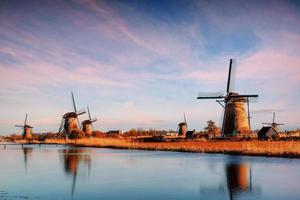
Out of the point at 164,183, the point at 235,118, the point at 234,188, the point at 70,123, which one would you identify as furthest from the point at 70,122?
the point at 234,188

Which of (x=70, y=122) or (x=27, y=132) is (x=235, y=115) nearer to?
(x=70, y=122)

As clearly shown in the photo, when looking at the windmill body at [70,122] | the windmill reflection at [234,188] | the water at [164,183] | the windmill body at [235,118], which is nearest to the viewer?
the windmill reflection at [234,188]

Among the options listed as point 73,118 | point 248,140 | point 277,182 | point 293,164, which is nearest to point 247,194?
point 277,182

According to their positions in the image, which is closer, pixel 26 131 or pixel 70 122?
pixel 70 122

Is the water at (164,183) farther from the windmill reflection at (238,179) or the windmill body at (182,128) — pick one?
the windmill body at (182,128)

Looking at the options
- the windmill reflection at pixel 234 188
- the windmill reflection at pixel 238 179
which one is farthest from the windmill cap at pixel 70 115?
the windmill reflection at pixel 234 188

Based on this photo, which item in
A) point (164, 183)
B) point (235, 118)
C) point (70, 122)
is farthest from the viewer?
point (70, 122)

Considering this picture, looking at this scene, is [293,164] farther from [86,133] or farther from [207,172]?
[86,133]

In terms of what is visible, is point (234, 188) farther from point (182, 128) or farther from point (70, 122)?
point (182, 128)

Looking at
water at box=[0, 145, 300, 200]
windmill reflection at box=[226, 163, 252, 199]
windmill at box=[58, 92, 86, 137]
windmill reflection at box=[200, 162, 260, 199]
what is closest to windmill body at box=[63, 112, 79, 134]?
windmill at box=[58, 92, 86, 137]

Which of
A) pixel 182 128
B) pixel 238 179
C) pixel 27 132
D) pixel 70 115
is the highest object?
pixel 70 115

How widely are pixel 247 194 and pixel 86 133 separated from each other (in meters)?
51.7

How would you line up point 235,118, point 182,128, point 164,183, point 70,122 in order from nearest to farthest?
point 164,183, point 235,118, point 70,122, point 182,128

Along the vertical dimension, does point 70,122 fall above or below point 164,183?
above
